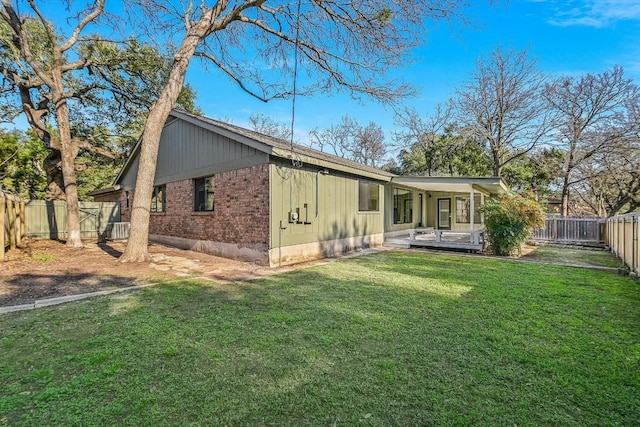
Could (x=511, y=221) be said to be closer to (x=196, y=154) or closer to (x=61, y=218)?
(x=196, y=154)

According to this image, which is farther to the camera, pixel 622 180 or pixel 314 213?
pixel 622 180

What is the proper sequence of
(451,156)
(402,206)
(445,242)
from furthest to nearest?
(451,156)
(402,206)
(445,242)

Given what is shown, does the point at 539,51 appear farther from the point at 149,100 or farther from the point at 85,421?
the point at 85,421

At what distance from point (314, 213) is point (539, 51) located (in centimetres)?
1856

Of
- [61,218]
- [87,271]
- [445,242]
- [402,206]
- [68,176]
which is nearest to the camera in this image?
[87,271]

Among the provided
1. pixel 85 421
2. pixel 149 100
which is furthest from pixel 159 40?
pixel 85 421

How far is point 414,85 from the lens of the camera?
9086 mm

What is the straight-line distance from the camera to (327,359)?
9.52ft

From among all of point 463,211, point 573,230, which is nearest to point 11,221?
point 463,211

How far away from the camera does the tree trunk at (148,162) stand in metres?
7.70

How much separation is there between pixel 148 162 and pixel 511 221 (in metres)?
10.8

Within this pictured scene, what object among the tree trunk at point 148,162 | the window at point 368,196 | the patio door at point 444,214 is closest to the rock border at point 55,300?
the tree trunk at point 148,162

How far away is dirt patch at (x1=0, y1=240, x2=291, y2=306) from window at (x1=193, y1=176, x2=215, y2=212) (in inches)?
63.7

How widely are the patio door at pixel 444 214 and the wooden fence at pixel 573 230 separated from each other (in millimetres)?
3952
